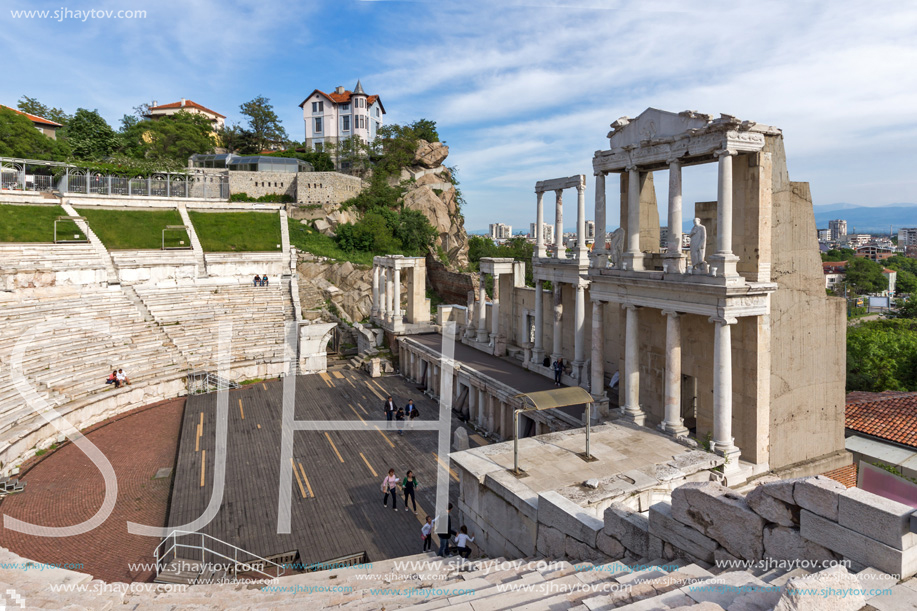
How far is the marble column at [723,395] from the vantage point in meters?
14.0

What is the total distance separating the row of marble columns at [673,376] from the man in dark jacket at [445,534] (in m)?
6.59

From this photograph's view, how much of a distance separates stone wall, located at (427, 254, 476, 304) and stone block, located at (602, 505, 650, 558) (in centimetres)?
3628

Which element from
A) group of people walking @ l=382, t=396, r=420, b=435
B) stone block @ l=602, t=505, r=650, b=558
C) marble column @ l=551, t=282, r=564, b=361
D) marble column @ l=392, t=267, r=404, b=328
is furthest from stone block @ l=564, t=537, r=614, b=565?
marble column @ l=392, t=267, r=404, b=328

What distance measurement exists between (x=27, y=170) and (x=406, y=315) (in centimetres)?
3377

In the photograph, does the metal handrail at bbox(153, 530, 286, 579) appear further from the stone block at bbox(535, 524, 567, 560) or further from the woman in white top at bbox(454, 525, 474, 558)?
the stone block at bbox(535, 524, 567, 560)

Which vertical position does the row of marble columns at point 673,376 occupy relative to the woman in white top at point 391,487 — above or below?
above

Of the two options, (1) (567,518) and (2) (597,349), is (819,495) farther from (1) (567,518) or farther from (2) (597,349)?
(2) (597,349)

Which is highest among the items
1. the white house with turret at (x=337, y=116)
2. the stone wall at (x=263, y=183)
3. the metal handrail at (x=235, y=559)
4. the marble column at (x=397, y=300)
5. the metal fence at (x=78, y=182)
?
the white house with turret at (x=337, y=116)

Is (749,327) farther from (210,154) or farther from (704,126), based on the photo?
(210,154)

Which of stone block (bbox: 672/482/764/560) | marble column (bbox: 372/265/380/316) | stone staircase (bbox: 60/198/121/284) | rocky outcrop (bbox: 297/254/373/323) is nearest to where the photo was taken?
stone block (bbox: 672/482/764/560)

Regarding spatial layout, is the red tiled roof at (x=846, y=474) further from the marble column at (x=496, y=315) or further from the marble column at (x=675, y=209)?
the marble column at (x=496, y=315)

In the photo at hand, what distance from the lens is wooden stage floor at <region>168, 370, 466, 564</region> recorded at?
14336 mm

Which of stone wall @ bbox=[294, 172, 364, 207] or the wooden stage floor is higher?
stone wall @ bbox=[294, 172, 364, 207]

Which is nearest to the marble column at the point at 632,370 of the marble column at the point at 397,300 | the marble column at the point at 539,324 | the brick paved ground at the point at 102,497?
the marble column at the point at 539,324
